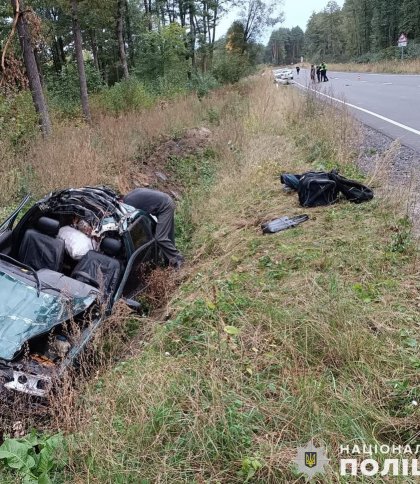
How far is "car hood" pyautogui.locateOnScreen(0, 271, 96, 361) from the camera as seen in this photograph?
10.4 ft

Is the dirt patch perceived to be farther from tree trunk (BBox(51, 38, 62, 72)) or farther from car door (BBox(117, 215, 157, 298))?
tree trunk (BBox(51, 38, 62, 72))

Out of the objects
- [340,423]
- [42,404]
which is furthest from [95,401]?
[340,423]

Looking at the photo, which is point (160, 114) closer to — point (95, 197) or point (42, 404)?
point (95, 197)

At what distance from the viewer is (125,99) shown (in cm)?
1622

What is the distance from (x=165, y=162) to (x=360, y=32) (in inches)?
2919

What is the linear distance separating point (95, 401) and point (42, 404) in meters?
0.36

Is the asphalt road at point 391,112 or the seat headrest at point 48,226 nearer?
the seat headrest at point 48,226

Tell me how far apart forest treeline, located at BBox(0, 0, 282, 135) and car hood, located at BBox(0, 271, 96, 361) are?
20.7ft

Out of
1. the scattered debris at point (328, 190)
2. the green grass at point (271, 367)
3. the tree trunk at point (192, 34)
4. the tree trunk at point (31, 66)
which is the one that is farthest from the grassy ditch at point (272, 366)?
the tree trunk at point (192, 34)

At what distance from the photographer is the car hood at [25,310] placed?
3.18 metres

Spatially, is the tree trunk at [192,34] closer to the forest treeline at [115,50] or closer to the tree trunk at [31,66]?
the forest treeline at [115,50]

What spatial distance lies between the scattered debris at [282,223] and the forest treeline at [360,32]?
128ft

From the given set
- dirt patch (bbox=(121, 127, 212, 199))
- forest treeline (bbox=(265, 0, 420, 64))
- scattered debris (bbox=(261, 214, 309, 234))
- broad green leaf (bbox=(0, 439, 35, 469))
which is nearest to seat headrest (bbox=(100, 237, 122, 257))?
scattered debris (bbox=(261, 214, 309, 234))

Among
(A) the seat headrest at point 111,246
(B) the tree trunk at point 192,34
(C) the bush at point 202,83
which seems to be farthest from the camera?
(B) the tree trunk at point 192,34
